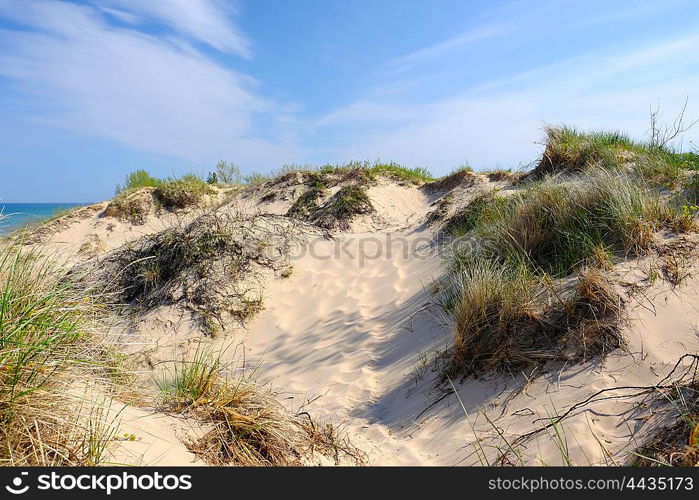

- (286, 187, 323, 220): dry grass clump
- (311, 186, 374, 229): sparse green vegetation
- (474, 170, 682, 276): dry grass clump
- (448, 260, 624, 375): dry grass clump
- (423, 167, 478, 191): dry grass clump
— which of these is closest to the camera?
(448, 260, 624, 375): dry grass clump

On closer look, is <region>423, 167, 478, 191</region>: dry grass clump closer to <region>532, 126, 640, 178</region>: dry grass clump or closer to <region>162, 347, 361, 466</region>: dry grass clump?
<region>532, 126, 640, 178</region>: dry grass clump

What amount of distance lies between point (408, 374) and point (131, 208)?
38.0 feet

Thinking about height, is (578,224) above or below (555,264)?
above

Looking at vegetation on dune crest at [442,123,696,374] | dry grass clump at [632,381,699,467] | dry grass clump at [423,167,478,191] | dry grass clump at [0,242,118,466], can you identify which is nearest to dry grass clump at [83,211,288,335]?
vegetation on dune crest at [442,123,696,374]

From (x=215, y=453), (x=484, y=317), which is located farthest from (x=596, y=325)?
(x=215, y=453)

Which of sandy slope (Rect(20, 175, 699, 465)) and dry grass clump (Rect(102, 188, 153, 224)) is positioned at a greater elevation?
dry grass clump (Rect(102, 188, 153, 224))

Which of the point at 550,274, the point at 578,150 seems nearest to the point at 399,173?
the point at 578,150

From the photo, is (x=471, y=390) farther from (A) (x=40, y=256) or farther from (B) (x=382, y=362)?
(A) (x=40, y=256)

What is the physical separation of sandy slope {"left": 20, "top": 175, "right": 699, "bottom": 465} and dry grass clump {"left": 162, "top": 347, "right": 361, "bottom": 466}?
0.61 ft

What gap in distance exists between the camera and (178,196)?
46.4ft

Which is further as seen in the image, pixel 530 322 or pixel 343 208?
pixel 343 208

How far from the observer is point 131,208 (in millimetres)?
13766

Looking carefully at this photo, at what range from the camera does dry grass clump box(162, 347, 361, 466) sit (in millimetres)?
2754

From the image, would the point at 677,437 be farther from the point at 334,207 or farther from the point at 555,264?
the point at 334,207
